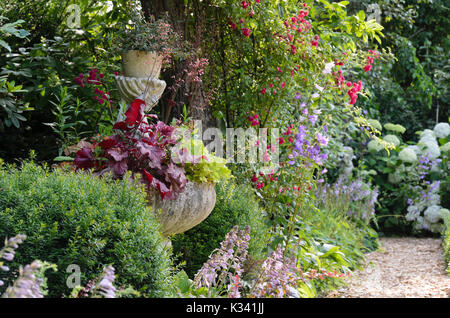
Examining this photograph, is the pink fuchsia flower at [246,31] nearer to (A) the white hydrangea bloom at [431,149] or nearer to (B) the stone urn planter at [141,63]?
(B) the stone urn planter at [141,63]

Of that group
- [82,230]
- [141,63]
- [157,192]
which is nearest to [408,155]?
[141,63]

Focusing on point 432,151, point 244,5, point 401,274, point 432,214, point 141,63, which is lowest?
point 401,274

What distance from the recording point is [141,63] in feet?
11.0

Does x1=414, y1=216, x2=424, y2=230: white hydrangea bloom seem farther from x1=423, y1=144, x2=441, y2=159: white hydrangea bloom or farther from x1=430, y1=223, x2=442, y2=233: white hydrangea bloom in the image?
x1=423, y1=144, x2=441, y2=159: white hydrangea bloom

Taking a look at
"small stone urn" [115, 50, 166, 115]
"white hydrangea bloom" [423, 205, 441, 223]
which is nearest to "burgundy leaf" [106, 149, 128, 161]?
"small stone urn" [115, 50, 166, 115]

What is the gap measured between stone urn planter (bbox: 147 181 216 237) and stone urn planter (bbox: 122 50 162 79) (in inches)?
34.5

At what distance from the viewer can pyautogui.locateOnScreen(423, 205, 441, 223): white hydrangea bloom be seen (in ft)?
21.4

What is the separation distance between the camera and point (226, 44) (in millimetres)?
4508

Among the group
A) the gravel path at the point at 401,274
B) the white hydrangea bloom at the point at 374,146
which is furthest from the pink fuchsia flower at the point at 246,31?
the white hydrangea bloom at the point at 374,146

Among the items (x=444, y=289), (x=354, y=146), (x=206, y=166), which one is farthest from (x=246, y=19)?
(x=354, y=146)

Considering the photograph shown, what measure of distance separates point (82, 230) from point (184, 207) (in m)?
0.92

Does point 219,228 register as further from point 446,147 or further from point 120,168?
point 446,147

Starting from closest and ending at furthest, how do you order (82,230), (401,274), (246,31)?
(82,230) → (246,31) → (401,274)
